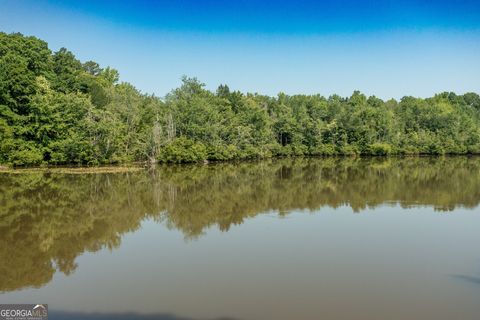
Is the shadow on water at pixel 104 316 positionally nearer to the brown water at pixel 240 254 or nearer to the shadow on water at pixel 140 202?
the brown water at pixel 240 254

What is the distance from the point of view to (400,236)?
45.5 ft

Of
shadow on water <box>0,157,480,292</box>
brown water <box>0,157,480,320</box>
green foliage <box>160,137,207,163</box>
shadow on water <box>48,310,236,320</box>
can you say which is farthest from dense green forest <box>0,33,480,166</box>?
shadow on water <box>48,310,236,320</box>

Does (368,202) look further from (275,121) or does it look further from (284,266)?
(275,121)

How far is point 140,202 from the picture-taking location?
20.3 m

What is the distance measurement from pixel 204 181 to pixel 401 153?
50.1 m

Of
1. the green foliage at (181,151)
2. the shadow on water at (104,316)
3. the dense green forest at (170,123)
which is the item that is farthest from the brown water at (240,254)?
the green foliage at (181,151)

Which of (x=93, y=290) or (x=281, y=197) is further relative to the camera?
(x=281, y=197)

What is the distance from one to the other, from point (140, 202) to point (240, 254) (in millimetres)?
9564

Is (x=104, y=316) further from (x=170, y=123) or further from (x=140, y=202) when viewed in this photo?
(x=170, y=123)

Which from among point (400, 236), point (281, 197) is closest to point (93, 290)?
point (400, 236)

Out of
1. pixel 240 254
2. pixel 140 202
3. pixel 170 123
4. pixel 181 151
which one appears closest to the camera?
pixel 240 254

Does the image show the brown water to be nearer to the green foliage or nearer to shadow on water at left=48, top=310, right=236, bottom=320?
shadow on water at left=48, top=310, right=236, bottom=320

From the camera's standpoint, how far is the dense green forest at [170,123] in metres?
37.4

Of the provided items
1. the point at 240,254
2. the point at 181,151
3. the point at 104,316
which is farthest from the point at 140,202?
the point at 181,151
